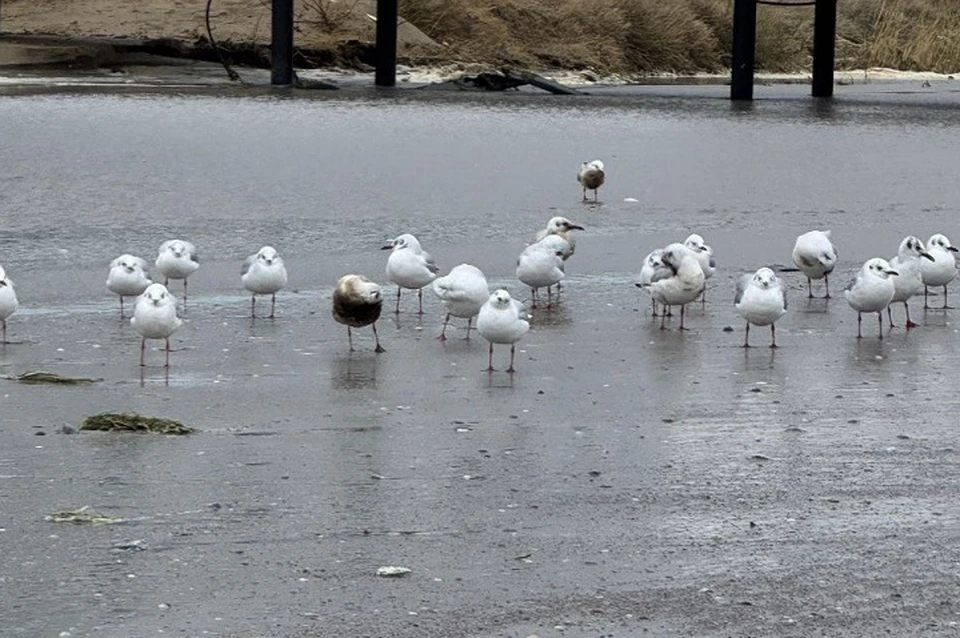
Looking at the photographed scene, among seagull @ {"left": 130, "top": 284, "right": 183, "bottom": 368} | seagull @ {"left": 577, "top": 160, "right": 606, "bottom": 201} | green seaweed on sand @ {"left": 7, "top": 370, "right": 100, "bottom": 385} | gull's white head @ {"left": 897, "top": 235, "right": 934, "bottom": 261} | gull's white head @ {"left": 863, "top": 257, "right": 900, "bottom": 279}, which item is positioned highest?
seagull @ {"left": 577, "top": 160, "right": 606, "bottom": 201}

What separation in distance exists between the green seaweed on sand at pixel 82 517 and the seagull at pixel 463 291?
172 inches

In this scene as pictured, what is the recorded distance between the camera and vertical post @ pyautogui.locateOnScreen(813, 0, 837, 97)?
108ft

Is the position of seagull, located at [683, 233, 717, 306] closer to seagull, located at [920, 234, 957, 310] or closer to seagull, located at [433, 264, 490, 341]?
seagull, located at [920, 234, 957, 310]

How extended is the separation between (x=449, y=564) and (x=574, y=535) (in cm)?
62

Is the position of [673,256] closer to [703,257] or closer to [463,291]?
[703,257]

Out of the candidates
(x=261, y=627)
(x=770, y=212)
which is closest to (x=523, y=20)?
(x=770, y=212)

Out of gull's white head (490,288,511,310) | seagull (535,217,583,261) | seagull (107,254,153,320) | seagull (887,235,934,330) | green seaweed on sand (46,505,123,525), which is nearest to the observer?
green seaweed on sand (46,505,123,525)

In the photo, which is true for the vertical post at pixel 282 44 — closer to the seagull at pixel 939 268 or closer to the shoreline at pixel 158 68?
the shoreline at pixel 158 68

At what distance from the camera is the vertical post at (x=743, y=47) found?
98.2 ft

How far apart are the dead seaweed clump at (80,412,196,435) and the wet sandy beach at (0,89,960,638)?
117 millimetres

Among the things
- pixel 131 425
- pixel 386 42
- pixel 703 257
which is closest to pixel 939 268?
pixel 703 257

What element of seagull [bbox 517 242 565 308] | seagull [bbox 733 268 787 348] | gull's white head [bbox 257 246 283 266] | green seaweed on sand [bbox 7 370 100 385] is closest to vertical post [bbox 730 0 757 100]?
seagull [bbox 517 242 565 308]

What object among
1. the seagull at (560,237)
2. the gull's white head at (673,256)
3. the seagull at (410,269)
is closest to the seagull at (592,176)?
the seagull at (560,237)

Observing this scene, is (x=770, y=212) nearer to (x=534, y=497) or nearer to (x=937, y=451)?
(x=937, y=451)
